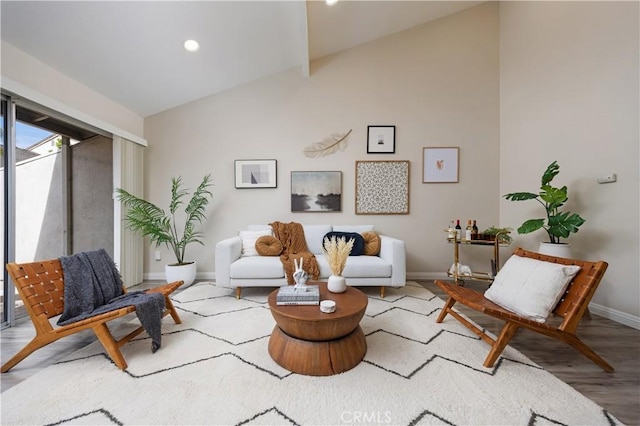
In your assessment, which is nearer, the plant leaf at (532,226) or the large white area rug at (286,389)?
the large white area rug at (286,389)

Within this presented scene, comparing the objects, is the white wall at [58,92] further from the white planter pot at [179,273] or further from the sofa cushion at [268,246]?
the sofa cushion at [268,246]

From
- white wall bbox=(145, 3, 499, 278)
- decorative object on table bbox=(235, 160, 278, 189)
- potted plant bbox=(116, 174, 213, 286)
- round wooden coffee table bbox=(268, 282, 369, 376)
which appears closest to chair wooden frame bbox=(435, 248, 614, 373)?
round wooden coffee table bbox=(268, 282, 369, 376)

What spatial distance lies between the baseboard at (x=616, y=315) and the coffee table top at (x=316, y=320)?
244 centimetres

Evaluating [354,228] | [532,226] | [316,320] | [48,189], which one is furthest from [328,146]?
[48,189]

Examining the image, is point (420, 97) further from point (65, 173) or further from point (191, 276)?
point (65, 173)

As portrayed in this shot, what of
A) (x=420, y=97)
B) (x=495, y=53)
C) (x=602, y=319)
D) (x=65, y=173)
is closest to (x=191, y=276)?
(x=65, y=173)

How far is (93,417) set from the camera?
1.09 meters

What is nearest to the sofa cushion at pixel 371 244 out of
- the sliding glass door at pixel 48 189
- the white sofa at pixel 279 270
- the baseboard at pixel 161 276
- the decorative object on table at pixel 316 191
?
the white sofa at pixel 279 270

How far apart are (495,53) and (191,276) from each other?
513 centimetres

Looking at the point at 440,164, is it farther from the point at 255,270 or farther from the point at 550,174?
the point at 255,270

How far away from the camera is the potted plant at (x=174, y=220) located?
287 cm

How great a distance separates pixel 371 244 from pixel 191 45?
118 inches

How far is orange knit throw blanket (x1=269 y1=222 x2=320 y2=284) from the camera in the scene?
259 cm

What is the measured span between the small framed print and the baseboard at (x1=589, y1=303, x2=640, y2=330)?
2649 millimetres
